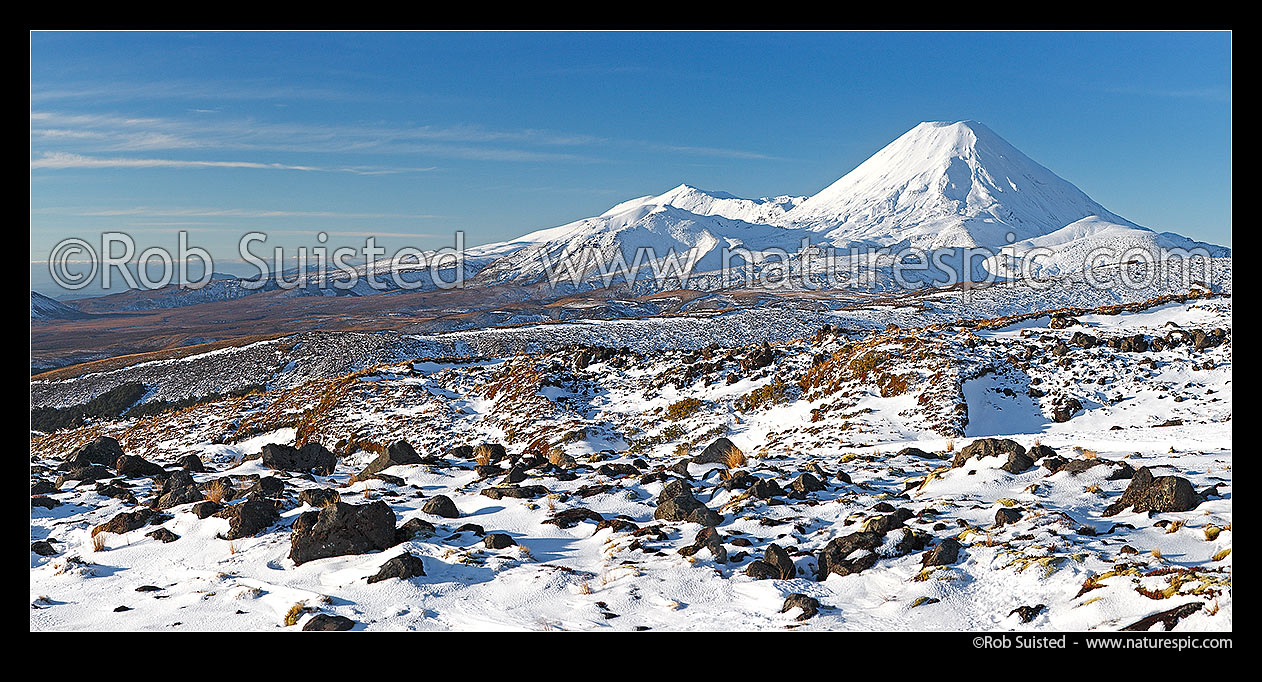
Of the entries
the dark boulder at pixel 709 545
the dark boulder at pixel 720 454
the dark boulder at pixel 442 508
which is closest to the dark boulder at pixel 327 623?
the dark boulder at pixel 709 545

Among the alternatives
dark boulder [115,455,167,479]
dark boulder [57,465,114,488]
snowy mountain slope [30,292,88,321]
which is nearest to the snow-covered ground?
dark boulder [57,465,114,488]

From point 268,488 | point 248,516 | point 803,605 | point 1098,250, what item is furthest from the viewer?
point 1098,250

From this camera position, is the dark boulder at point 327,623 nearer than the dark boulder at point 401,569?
Yes

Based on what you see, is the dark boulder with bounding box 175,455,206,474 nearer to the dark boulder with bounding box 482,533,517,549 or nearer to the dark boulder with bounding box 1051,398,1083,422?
the dark boulder with bounding box 482,533,517,549

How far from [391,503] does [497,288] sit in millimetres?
179899

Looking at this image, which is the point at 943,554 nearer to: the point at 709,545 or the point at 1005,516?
the point at 1005,516

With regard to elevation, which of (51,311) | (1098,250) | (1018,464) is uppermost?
(1098,250)

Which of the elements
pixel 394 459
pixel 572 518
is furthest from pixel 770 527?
pixel 394 459

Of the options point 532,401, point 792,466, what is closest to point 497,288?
point 532,401

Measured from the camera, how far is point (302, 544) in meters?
7.60

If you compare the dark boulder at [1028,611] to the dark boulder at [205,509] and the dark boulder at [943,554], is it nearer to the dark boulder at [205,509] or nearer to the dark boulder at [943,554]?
the dark boulder at [943,554]

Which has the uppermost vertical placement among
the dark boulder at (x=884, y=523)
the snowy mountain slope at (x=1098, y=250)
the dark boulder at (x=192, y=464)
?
the snowy mountain slope at (x=1098, y=250)

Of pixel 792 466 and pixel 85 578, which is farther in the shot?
pixel 792 466

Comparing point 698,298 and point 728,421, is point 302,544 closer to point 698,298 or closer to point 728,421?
point 728,421
